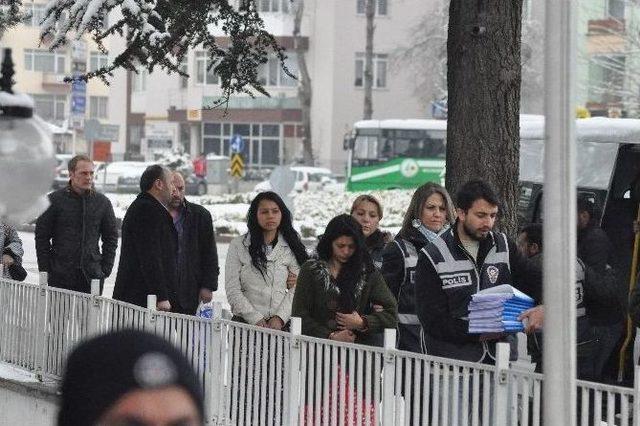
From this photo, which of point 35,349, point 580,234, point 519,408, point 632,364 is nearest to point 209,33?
point 35,349

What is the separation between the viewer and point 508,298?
317 inches

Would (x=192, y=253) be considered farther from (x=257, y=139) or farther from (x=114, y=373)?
(x=257, y=139)

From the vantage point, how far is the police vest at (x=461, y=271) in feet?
27.3

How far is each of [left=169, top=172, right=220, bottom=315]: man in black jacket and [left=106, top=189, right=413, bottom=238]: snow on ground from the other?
82.6 feet

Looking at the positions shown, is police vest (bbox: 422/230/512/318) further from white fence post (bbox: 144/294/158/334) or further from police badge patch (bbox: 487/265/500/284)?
white fence post (bbox: 144/294/158/334)

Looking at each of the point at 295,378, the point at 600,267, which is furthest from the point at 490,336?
the point at 600,267

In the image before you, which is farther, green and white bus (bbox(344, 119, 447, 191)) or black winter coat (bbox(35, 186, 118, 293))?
green and white bus (bbox(344, 119, 447, 191))

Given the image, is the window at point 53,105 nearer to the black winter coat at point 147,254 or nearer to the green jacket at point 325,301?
the black winter coat at point 147,254

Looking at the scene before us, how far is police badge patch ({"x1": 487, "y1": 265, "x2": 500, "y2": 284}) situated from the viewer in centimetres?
831

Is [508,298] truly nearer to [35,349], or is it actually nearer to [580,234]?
[580,234]

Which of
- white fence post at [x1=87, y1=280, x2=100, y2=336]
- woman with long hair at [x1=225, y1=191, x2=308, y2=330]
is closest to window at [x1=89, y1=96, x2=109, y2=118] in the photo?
white fence post at [x1=87, y1=280, x2=100, y2=336]

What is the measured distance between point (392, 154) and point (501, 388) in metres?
49.6

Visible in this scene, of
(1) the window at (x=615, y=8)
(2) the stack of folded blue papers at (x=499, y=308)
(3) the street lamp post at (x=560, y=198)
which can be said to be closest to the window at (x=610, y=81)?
(1) the window at (x=615, y=8)

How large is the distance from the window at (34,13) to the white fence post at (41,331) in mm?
2157
